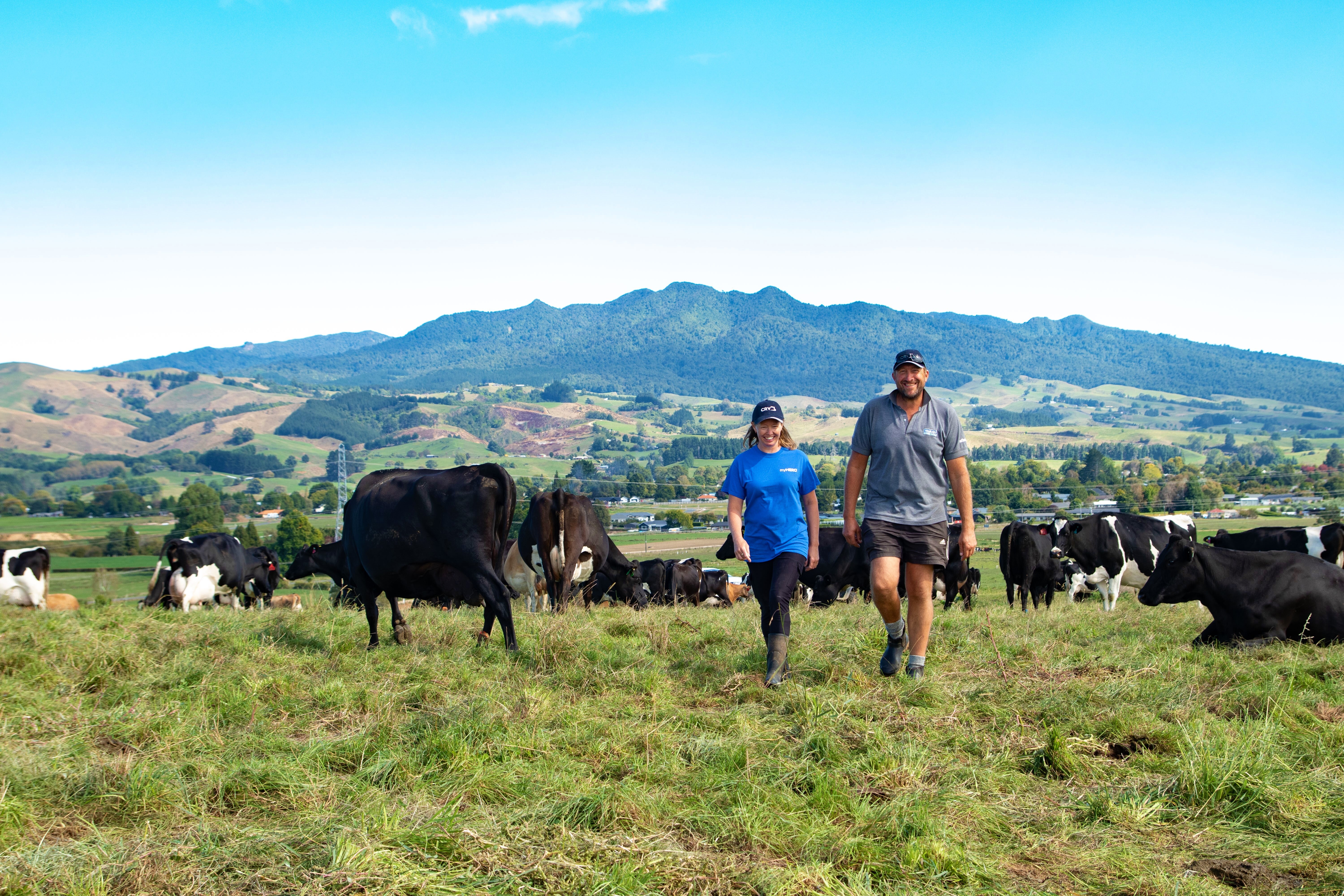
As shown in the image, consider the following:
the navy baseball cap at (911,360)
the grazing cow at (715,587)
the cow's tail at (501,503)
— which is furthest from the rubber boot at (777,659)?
the grazing cow at (715,587)

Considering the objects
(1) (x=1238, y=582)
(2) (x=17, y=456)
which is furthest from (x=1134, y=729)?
(2) (x=17, y=456)

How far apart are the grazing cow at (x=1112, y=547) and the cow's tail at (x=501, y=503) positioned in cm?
1320

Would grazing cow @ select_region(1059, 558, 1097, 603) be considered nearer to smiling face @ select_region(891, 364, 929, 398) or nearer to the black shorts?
the black shorts

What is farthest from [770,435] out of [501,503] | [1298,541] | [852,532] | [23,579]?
[23,579]

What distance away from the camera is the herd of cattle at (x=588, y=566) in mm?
9461

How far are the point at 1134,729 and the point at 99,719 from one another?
6761 mm

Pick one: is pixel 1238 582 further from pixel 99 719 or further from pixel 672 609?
pixel 99 719

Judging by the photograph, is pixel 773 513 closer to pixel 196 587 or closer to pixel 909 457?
pixel 909 457

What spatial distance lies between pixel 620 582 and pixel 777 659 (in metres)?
14.2

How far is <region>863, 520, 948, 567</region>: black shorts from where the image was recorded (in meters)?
7.26

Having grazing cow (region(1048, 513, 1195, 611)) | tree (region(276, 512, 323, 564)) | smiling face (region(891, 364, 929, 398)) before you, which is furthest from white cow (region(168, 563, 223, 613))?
tree (region(276, 512, 323, 564))

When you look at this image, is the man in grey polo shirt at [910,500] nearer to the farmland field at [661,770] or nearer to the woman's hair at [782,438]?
the farmland field at [661,770]

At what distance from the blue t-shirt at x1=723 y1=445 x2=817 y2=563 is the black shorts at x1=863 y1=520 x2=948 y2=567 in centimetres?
64

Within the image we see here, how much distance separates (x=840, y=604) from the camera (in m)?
17.9
